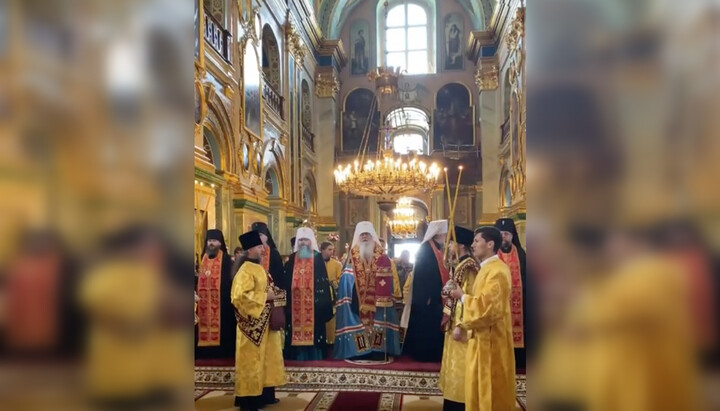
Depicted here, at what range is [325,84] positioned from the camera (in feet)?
55.7

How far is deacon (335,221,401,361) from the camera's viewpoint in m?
6.28

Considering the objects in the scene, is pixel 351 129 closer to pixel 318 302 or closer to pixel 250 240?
pixel 318 302

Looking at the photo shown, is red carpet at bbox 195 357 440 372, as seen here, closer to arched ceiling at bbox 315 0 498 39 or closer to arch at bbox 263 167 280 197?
arch at bbox 263 167 280 197

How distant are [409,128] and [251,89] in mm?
12453

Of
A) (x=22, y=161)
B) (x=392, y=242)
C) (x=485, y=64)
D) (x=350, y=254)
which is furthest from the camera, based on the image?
(x=392, y=242)

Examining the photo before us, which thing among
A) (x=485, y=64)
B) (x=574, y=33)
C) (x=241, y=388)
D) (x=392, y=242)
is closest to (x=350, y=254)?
(x=241, y=388)

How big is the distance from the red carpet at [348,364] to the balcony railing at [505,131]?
9.74 metres

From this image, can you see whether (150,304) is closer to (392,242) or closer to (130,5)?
(130,5)

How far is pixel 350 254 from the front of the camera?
275 inches

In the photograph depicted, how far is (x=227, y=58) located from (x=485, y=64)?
32.6ft

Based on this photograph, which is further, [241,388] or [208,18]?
[208,18]

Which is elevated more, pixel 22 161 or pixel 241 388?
pixel 22 161

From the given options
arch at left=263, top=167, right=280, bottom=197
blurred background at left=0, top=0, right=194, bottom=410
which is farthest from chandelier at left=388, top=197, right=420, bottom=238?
blurred background at left=0, top=0, right=194, bottom=410

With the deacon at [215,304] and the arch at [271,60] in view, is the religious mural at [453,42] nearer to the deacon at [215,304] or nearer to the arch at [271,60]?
the arch at [271,60]
